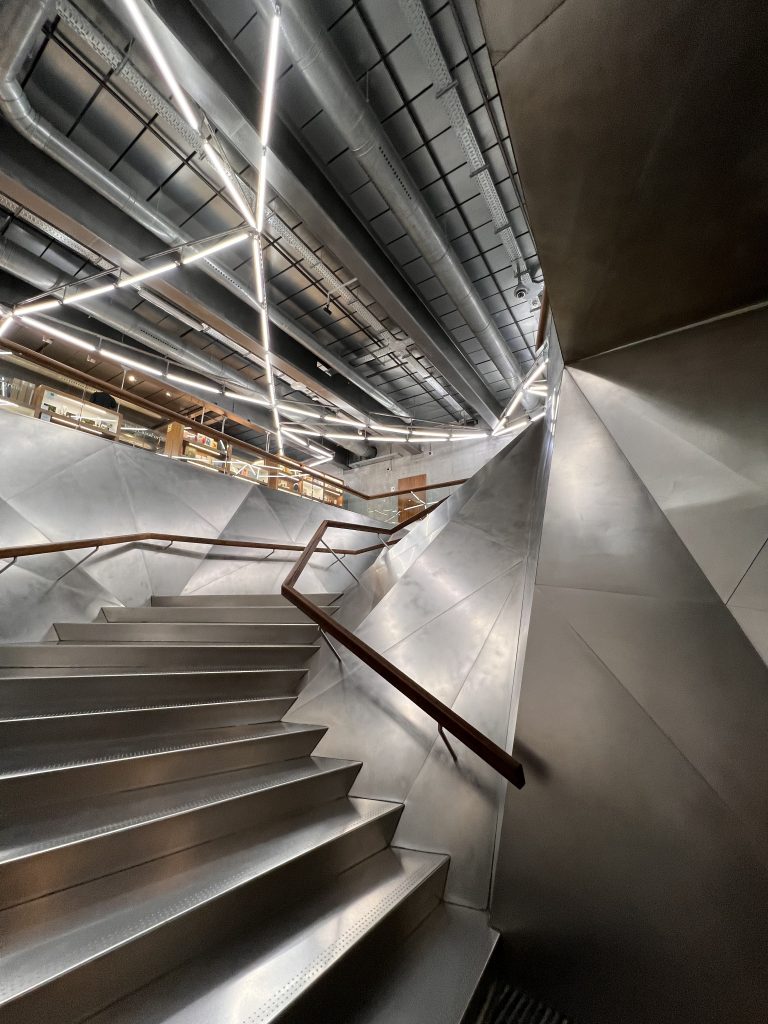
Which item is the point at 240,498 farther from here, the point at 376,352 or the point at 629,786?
the point at 629,786

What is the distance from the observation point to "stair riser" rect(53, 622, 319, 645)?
11.0ft

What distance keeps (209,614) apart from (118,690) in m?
1.88

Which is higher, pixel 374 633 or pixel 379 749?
pixel 374 633

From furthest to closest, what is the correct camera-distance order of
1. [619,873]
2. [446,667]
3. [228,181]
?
[228,181], [446,667], [619,873]

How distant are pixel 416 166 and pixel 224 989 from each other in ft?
22.0

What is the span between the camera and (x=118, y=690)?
2371 mm

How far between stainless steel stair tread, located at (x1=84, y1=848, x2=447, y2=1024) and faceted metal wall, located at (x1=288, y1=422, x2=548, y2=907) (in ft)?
1.22

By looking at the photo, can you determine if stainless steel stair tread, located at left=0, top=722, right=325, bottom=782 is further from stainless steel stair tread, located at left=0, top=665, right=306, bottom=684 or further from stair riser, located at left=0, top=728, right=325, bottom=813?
stainless steel stair tread, located at left=0, top=665, right=306, bottom=684

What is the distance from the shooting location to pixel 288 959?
1340mm

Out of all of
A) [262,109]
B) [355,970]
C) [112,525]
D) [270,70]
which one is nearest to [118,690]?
[355,970]

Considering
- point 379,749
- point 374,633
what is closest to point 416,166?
point 374,633

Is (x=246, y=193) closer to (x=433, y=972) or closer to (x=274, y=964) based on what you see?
(x=274, y=964)

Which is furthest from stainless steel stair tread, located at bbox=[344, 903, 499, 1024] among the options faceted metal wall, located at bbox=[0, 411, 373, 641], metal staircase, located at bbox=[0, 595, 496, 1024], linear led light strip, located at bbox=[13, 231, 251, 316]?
linear led light strip, located at bbox=[13, 231, 251, 316]

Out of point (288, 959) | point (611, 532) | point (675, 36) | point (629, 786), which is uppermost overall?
point (675, 36)
